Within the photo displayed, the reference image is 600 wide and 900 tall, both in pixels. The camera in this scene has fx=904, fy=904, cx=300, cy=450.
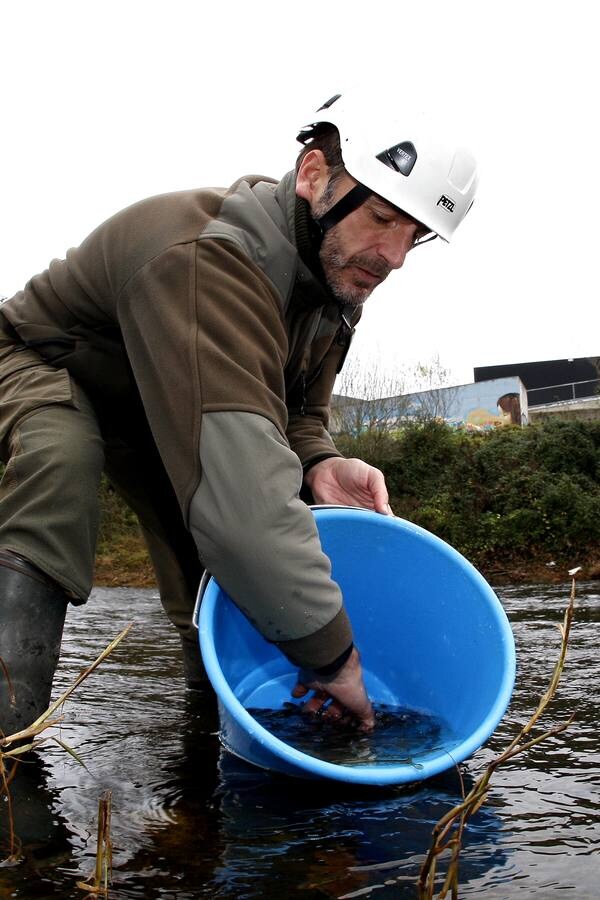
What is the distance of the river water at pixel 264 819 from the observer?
5.19 ft

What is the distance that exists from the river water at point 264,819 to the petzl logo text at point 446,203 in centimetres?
152

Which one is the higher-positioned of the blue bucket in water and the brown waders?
the brown waders

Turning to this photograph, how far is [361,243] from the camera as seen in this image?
251cm

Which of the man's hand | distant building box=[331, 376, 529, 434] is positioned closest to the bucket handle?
the man's hand

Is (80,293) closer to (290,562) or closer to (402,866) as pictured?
(290,562)

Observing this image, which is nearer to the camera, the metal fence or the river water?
the river water

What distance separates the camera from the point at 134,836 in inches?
70.9

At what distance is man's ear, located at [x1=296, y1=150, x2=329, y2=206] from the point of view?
2.50 metres

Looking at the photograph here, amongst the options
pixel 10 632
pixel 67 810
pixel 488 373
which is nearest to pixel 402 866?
pixel 67 810

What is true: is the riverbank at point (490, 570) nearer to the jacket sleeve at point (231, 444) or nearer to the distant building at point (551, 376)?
the jacket sleeve at point (231, 444)

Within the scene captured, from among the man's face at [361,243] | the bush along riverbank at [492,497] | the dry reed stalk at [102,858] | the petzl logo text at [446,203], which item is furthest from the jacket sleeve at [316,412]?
the bush along riverbank at [492,497]

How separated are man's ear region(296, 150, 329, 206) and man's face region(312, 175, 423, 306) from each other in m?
0.03

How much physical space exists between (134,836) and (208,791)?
0.35m

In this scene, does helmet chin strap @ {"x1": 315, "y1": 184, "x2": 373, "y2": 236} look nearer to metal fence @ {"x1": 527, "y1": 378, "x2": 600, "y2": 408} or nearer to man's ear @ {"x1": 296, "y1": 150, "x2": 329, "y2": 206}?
man's ear @ {"x1": 296, "y1": 150, "x2": 329, "y2": 206}
